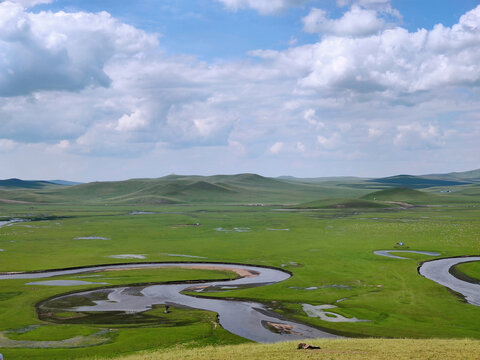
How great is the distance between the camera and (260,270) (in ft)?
313

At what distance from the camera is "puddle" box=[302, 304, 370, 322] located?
59822 mm

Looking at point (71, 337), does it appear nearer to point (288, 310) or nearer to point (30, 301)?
point (30, 301)

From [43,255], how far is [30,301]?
50043 mm

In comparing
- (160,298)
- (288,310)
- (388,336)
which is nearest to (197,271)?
(160,298)

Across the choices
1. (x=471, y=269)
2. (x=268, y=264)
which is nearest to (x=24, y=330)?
(x=268, y=264)

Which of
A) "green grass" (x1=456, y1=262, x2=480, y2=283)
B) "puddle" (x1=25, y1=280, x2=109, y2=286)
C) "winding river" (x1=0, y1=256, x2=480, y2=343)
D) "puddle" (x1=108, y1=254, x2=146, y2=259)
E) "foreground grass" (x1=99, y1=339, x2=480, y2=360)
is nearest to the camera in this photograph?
"foreground grass" (x1=99, y1=339, x2=480, y2=360)

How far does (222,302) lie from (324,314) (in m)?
15.7

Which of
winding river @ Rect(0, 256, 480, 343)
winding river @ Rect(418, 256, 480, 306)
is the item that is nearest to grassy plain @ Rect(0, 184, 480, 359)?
winding river @ Rect(418, 256, 480, 306)

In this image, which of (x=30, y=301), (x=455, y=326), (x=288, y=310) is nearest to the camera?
(x=455, y=326)

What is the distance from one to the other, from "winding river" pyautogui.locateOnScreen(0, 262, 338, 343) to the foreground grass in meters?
9.70

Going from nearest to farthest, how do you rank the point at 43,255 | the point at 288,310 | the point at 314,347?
1. the point at 314,347
2. the point at 288,310
3. the point at 43,255

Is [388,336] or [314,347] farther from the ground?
[314,347]

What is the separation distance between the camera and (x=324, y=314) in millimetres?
62219

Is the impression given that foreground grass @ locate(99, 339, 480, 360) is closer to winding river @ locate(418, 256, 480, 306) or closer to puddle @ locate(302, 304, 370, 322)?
puddle @ locate(302, 304, 370, 322)
